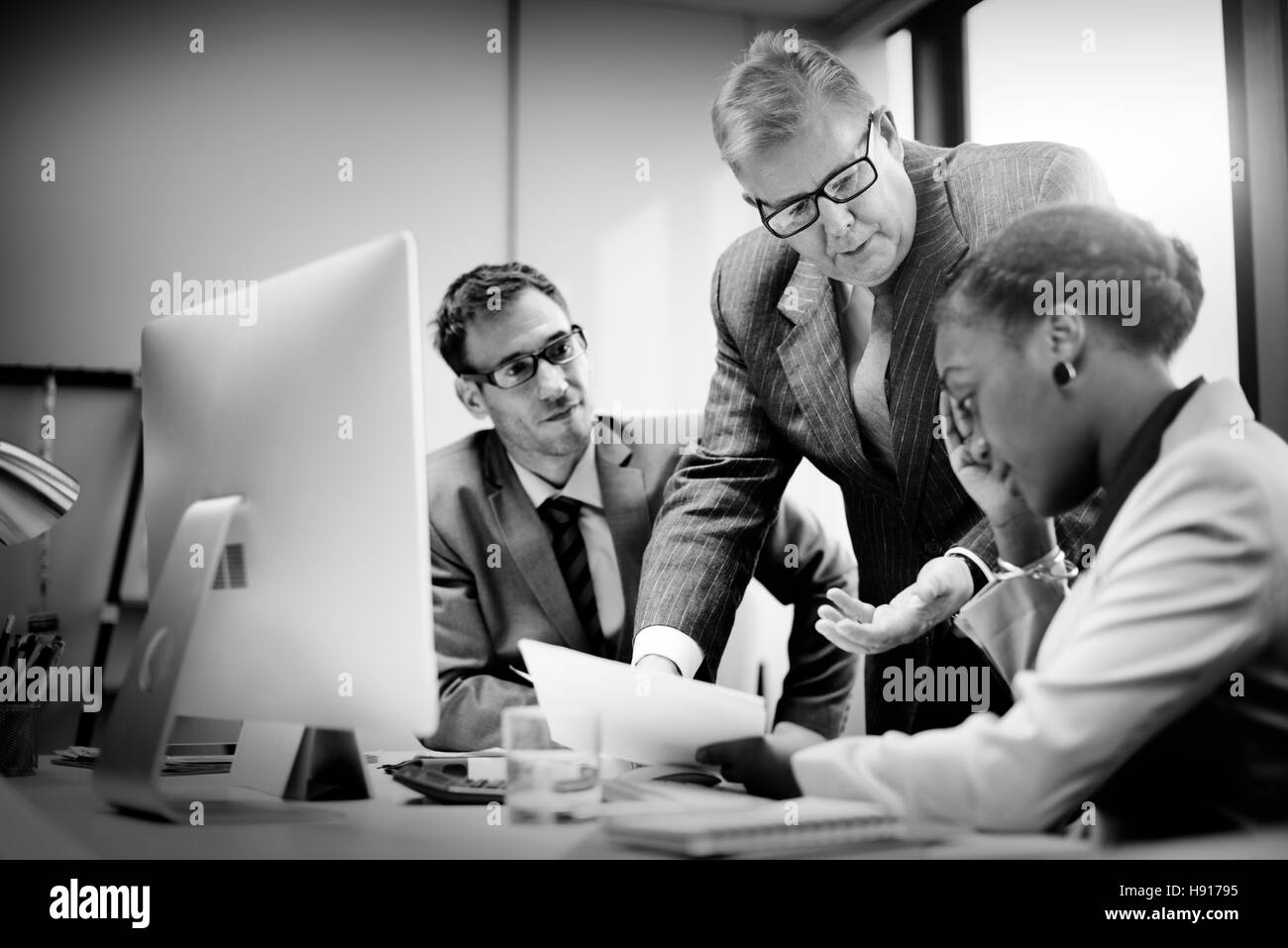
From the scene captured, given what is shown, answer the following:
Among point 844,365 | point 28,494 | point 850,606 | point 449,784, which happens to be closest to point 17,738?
point 28,494

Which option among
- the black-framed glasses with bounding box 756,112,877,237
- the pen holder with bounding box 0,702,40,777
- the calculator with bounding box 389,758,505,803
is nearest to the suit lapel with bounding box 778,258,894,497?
the black-framed glasses with bounding box 756,112,877,237

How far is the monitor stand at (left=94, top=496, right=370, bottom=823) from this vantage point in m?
1.14

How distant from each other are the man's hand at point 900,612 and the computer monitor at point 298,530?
0.53 m

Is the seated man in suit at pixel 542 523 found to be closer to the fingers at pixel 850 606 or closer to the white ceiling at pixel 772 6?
the fingers at pixel 850 606

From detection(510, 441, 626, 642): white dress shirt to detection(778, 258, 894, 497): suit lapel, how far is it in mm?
613

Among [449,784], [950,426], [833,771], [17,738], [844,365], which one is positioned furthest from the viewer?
[844,365]

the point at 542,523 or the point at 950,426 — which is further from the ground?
the point at 950,426

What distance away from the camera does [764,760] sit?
1.12 meters

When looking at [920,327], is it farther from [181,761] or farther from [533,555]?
[181,761]

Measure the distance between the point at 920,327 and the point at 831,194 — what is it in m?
0.26

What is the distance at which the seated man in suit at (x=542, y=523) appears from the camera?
229 cm

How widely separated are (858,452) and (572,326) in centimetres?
81

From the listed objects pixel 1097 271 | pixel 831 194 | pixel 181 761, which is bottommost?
pixel 181 761
